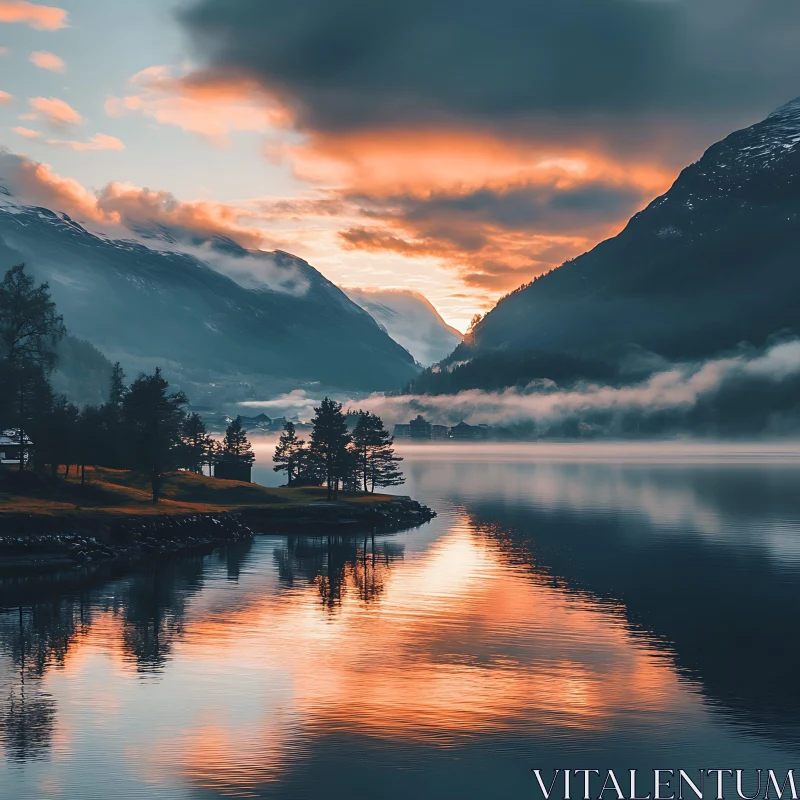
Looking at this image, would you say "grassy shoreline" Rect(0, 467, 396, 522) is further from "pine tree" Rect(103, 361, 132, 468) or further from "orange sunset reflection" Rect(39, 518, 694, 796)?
"orange sunset reflection" Rect(39, 518, 694, 796)

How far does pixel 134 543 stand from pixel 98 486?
18294mm

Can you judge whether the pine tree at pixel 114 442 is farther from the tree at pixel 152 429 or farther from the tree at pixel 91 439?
the tree at pixel 152 429

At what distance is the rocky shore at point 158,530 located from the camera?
114750mm

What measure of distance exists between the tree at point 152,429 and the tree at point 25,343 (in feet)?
50.2

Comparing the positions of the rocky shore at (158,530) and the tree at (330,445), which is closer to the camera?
the rocky shore at (158,530)

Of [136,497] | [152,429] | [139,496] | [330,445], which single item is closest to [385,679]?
[136,497]

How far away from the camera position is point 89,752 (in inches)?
1938

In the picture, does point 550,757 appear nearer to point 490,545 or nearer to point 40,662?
point 40,662

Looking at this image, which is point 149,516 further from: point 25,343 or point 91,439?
point 25,343

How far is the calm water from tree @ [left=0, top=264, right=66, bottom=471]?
4157 cm

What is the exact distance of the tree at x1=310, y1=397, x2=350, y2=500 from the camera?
186250 millimetres

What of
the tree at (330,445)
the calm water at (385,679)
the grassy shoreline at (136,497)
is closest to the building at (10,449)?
the grassy shoreline at (136,497)

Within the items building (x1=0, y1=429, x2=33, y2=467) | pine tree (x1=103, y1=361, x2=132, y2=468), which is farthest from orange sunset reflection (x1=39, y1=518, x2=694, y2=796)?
building (x1=0, y1=429, x2=33, y2=467)

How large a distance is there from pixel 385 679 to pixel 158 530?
Result: 79.0 m
